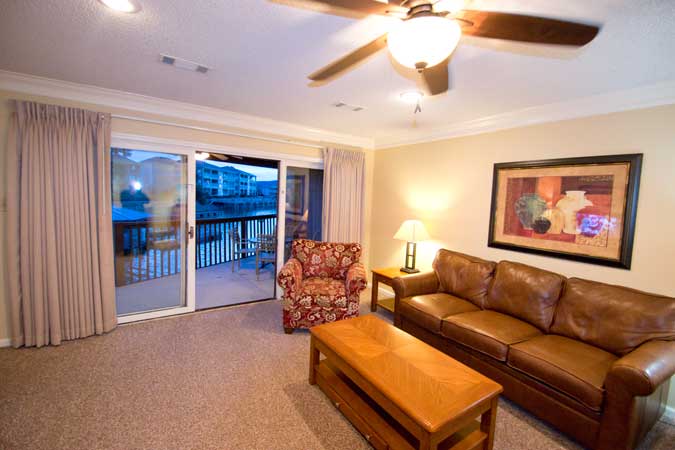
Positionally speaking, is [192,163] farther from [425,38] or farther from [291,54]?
[425,38]

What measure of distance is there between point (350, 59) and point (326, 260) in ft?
8.26

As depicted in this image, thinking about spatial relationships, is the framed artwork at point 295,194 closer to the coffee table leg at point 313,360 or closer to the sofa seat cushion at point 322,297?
the sofa seat cushion at point 322,297

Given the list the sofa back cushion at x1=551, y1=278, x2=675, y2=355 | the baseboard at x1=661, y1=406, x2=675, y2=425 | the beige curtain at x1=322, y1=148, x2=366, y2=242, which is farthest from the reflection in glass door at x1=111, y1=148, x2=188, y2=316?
the baseboard at x1=661, y1=406, x2=675, y2=425

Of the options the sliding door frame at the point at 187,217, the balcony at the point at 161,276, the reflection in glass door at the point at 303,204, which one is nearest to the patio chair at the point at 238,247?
the balcony at the point at 161,276

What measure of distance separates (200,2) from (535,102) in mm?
2670

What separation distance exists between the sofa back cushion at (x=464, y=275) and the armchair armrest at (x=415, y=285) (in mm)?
100

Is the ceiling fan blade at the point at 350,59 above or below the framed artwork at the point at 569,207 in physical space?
above

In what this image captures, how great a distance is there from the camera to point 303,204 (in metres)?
4.40

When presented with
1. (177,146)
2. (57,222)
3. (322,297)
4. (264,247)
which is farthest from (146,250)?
(322,297)

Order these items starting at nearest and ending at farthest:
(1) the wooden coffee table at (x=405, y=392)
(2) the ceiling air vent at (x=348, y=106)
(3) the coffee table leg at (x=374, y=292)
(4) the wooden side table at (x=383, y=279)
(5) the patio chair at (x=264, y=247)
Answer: (1) the wooden coffee table at (x=405, y=392), (2) the ceiling air vent at (x=348, y=106), (4) the wooden side table at (x=383, y=279), (3) the coffee table leg at (x=374, y=292), (5) the patio chair at (x=264, y=247)

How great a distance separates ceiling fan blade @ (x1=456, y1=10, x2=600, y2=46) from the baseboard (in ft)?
Answer: 8.49

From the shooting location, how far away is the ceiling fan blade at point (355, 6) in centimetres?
111

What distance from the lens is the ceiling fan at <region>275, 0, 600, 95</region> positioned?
1.08m

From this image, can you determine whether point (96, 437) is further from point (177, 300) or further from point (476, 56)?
point (476, 56)
